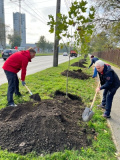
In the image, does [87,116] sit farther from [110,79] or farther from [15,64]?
[15,64]

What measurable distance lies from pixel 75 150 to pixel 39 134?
0.69 meters

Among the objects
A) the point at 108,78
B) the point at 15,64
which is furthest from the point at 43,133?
the point at 15,64

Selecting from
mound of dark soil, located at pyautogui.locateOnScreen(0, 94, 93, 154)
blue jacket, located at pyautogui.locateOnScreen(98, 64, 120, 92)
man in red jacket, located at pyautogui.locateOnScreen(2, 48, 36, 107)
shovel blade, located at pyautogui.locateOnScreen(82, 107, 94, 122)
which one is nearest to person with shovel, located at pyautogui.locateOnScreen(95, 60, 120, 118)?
blue jacket, located at pyautogui.locateOnScreen(98, 64, 120, 92)

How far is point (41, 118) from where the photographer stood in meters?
3.05

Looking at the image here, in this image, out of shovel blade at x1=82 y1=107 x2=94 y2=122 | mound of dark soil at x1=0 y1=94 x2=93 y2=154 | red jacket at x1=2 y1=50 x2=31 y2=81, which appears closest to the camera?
mound of dark soil at x1=0 y1=94 x2=93 y2=154

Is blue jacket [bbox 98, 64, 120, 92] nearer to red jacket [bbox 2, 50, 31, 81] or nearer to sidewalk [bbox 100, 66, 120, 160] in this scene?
sidewalk [bbox 100, 66, 120, 160]

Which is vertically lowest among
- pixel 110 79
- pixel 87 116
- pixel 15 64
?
pixel 87 116

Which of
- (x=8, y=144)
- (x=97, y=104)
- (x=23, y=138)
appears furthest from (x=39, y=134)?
(x=97, y=104)

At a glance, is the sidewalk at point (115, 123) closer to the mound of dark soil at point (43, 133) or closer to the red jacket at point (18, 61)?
the mound of dark soil at point (43, 133)

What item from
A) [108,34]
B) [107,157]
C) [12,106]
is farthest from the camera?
[108,34]

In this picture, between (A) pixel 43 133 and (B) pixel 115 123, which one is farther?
(B) pixel 115 123

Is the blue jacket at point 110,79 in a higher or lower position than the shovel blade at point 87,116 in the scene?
higher

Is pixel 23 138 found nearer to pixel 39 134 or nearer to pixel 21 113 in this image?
pixel 39 134

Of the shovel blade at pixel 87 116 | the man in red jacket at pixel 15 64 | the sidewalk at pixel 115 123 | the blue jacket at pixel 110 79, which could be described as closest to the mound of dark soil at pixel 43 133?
the shovel blade at pixel 87 116
